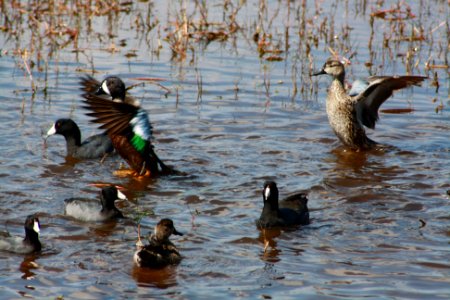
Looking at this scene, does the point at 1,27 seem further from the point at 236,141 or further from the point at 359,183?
the point at 359,183

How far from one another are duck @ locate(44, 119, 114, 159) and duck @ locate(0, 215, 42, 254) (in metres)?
3.19

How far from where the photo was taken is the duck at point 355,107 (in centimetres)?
1082

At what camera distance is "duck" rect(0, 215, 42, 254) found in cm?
695

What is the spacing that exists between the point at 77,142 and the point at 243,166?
1.91m

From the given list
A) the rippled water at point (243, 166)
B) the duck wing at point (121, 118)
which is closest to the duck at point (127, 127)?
the duck wing at point (121, 118)

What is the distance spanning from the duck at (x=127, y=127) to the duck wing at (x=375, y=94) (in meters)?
2.65

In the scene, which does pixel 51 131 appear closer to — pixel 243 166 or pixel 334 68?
pixel 243 166


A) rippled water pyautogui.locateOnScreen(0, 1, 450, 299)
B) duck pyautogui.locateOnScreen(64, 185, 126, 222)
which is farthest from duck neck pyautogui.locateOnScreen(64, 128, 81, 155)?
duck pyautogui.locateOnScreen(64, 185, 126, 222)

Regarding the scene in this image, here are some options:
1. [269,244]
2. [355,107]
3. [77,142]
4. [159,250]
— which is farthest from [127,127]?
[355,107]

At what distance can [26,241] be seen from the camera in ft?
22.8

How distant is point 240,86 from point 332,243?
18.1 ft

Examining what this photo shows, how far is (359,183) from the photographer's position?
955 centimetres

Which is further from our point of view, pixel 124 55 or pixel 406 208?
pixel 124 55

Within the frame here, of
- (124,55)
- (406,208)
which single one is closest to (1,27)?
(124,55)
